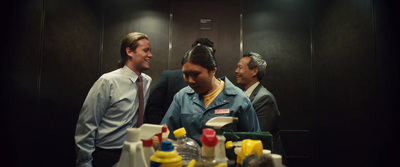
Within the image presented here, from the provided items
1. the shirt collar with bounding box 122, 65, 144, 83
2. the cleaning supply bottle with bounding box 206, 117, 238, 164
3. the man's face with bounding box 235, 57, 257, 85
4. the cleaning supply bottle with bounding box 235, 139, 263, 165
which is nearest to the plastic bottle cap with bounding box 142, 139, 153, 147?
the cleaning supply bottle with bounding box 206, 117, 238, 164

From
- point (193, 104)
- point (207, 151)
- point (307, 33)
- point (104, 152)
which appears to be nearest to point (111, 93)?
point (104, 152)

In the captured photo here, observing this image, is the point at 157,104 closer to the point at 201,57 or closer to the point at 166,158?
the point at 201,57

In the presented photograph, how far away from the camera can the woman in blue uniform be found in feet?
3.97

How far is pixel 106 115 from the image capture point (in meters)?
1.74

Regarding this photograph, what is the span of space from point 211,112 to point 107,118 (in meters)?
0.89

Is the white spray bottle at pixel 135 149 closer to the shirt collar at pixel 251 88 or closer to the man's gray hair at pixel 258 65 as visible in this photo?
the shirt collar at pixel 251 88

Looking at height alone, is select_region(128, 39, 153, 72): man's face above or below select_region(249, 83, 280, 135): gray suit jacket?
above

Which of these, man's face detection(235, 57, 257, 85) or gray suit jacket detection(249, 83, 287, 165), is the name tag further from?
man's face detection(235, 57, 257, 85)

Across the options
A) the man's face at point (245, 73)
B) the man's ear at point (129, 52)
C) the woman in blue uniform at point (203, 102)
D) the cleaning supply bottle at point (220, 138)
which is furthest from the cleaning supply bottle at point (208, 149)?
the man's face at point (245, 73)

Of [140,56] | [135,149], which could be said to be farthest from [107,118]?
[135,149]

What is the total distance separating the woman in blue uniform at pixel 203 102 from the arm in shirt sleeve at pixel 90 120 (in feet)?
2.04

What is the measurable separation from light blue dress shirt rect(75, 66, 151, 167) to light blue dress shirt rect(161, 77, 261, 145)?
567 mm

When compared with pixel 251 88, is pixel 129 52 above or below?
above

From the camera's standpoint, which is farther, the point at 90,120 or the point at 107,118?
the point at 107,118
